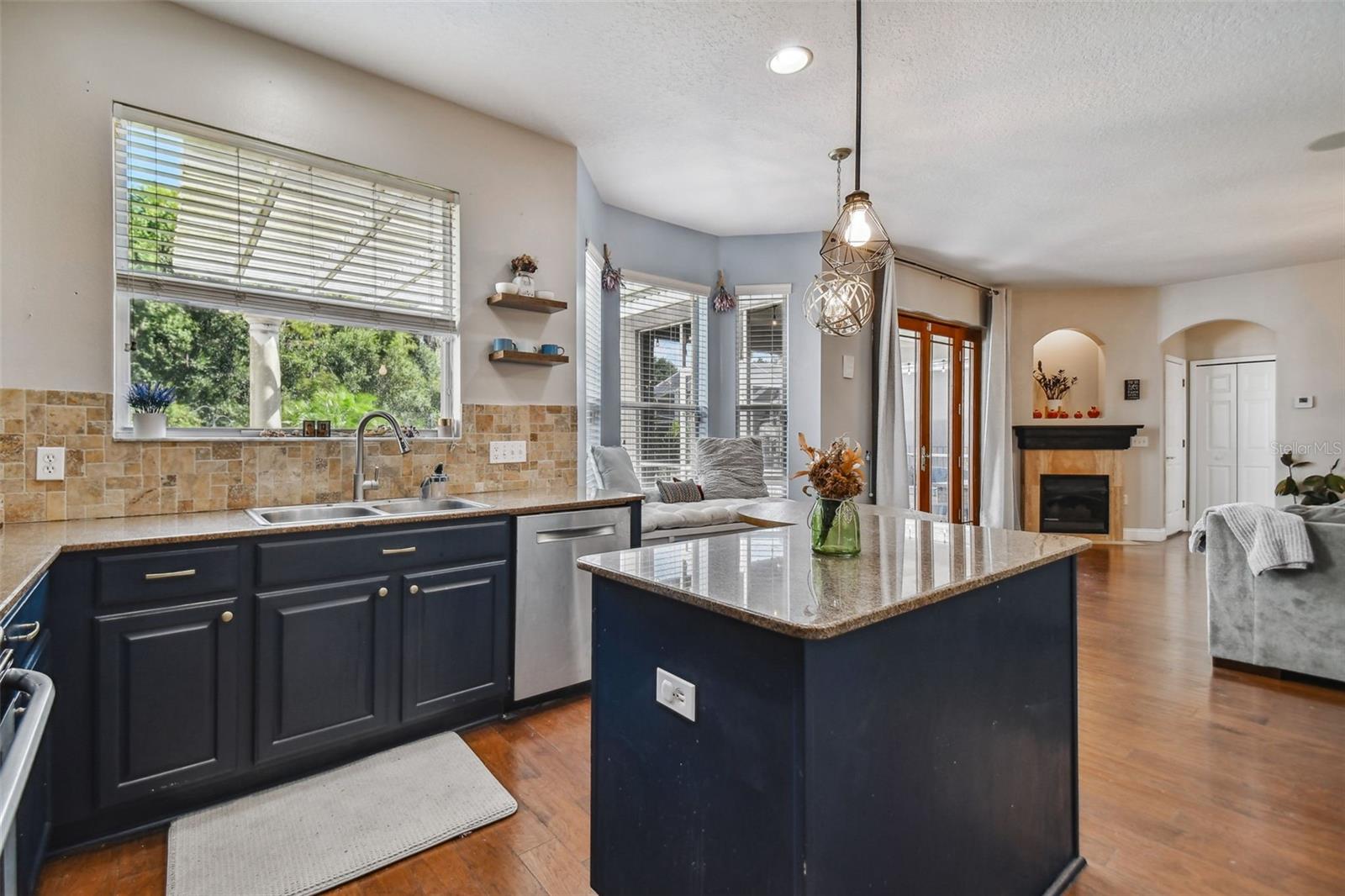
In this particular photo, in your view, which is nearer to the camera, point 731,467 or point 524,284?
point 524,284

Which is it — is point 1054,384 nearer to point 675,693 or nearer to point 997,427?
point 997,427

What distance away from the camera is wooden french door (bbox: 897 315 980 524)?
6.22 m

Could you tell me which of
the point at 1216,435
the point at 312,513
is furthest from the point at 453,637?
the point at 1216,435

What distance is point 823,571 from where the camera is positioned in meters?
1.49

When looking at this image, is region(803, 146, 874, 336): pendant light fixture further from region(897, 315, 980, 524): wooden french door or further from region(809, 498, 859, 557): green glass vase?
region(897, 315, 980, 524): wooden french door

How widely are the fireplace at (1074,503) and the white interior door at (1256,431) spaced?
1489 mm

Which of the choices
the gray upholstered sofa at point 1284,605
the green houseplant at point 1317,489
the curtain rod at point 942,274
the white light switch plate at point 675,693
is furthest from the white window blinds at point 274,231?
the green houseplant at point 1317,489

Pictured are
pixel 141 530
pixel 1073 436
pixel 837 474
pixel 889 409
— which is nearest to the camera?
pixel 837 474

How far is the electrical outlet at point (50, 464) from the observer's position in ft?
7.03

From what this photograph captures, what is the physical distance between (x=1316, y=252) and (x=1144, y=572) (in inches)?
133

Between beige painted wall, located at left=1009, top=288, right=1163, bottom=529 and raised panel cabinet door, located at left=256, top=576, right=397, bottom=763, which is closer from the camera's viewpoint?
raised panel cabinet door, located at left=256, top=576, right=397, bottom=763

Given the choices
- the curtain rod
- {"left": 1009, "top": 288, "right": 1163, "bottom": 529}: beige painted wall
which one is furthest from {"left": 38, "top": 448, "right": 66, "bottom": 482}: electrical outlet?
{"left": 1009, "top": 288, "right": 1163, "bottom": 529}: beige painted wall

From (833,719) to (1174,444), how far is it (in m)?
8.41

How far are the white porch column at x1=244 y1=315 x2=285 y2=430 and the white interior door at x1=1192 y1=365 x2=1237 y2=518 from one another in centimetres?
925
